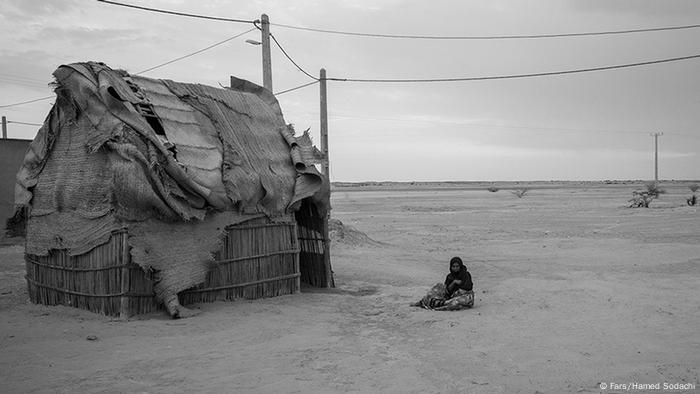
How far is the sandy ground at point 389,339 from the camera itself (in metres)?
5.96

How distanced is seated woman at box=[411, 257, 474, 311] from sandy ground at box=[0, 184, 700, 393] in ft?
0.83

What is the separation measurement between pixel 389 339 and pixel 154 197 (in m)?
3.87

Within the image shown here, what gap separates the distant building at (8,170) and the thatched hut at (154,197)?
27.4 feet

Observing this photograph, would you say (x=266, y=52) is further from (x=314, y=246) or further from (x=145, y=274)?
(x=145, y=274)

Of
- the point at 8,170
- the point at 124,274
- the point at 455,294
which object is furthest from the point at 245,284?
the point at 8,170

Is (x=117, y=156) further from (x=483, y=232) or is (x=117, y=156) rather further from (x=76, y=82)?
(x=483, y=232)

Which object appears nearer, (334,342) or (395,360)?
(395,360)

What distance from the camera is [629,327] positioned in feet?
25.6

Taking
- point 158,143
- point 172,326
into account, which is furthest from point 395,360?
point 158,143

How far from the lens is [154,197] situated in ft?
27.4

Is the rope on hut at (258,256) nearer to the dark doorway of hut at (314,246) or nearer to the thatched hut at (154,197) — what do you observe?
the thatched hut at (154,197)

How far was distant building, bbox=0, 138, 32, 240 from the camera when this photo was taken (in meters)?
17.8

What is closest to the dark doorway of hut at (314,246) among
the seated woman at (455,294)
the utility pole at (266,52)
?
the seated woman at (455,294)

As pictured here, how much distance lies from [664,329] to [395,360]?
12.2ft
